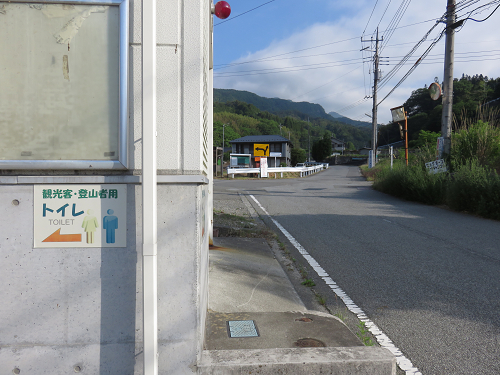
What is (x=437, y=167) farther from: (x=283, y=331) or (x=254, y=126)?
(x=254, y=126)

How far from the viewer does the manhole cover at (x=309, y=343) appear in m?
2.73

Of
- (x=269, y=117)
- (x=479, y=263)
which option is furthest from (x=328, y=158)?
(x=479, y=263)

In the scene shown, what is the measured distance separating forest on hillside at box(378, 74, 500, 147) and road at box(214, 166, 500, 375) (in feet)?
30.2

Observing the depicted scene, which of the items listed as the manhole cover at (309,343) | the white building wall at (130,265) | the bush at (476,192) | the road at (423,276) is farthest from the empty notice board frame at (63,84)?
the bush at (476,192)

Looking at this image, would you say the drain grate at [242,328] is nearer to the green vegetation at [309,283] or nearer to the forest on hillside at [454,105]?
the green vegetation at [309,283]

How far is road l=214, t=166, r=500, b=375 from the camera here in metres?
3.02

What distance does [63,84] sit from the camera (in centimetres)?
225

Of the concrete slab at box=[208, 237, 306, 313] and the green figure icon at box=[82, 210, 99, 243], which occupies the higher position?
the green figure icon at box=[82, 210, 99, 243]

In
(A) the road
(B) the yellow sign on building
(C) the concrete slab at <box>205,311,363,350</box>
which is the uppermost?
(B) the yellow sign on building

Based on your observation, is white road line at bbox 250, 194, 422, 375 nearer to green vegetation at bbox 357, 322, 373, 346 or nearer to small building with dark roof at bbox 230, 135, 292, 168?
green vegetation at bbox 357, 322, 373, 346

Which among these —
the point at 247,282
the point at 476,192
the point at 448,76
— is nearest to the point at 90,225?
the point at 247,282

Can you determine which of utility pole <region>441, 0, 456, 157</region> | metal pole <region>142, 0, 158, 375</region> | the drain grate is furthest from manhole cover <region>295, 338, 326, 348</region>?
utility pole <region>441, 0, 456, 157</region>

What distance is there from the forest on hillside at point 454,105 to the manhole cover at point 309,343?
14849mm

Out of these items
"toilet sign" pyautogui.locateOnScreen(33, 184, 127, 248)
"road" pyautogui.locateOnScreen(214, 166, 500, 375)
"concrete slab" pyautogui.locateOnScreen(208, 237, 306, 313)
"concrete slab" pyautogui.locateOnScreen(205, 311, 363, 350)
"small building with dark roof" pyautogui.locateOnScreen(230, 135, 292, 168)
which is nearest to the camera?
"toilet sign" pyautogui.locateOnScreen(33, 184, 127, 248)
